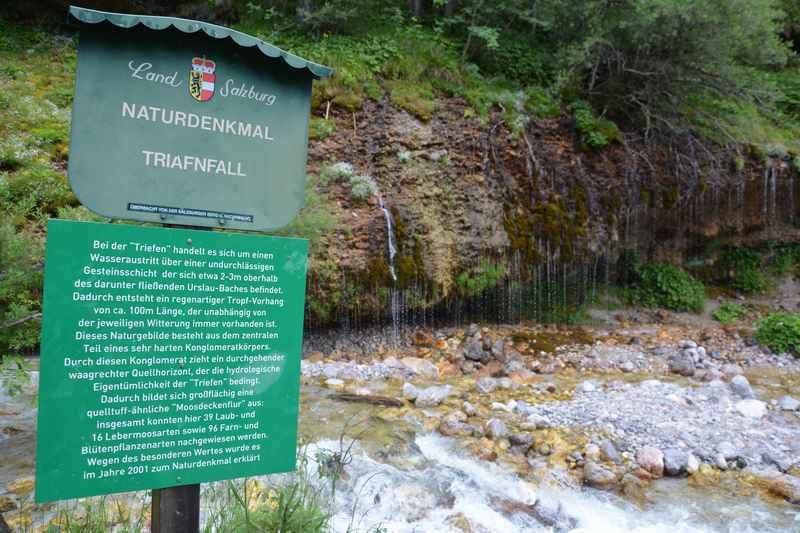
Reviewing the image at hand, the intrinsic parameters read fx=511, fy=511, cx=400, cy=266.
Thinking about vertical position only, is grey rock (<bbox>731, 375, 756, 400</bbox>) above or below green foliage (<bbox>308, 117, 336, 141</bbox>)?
below

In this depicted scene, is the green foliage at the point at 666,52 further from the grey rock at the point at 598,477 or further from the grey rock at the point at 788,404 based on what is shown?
the grey rock at the point at 598,477

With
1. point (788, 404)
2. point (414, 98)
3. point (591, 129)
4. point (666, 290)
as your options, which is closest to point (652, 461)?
point (788, 404)

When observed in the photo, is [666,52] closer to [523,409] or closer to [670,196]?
[670,196]

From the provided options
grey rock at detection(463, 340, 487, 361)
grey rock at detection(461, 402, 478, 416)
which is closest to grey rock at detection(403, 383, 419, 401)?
grey rock at detection(461, 402, 478, 416)

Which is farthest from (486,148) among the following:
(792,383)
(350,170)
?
(792,383)

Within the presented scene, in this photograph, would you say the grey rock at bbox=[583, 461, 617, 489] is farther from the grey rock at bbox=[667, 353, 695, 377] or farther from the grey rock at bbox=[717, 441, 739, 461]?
the grey rock at bbox=[667, 353, 695, 377]

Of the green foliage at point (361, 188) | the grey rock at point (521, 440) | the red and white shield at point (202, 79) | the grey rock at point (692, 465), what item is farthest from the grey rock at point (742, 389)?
the red and white shield at point (202, 79)

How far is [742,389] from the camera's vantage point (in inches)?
289

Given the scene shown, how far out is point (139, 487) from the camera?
1786 millimetres

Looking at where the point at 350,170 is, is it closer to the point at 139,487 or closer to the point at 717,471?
the point at 717,471

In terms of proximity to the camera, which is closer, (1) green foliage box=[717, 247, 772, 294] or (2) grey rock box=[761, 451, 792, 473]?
(2) grey rock box=[761, 451, 792, 473]

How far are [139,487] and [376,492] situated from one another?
262 centimetres

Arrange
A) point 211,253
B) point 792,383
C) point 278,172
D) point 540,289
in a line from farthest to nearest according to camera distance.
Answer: point 540,289 → point 792,383 → point 278,172 → point 211,253

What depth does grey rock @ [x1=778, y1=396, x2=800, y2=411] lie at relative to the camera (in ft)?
22.3
